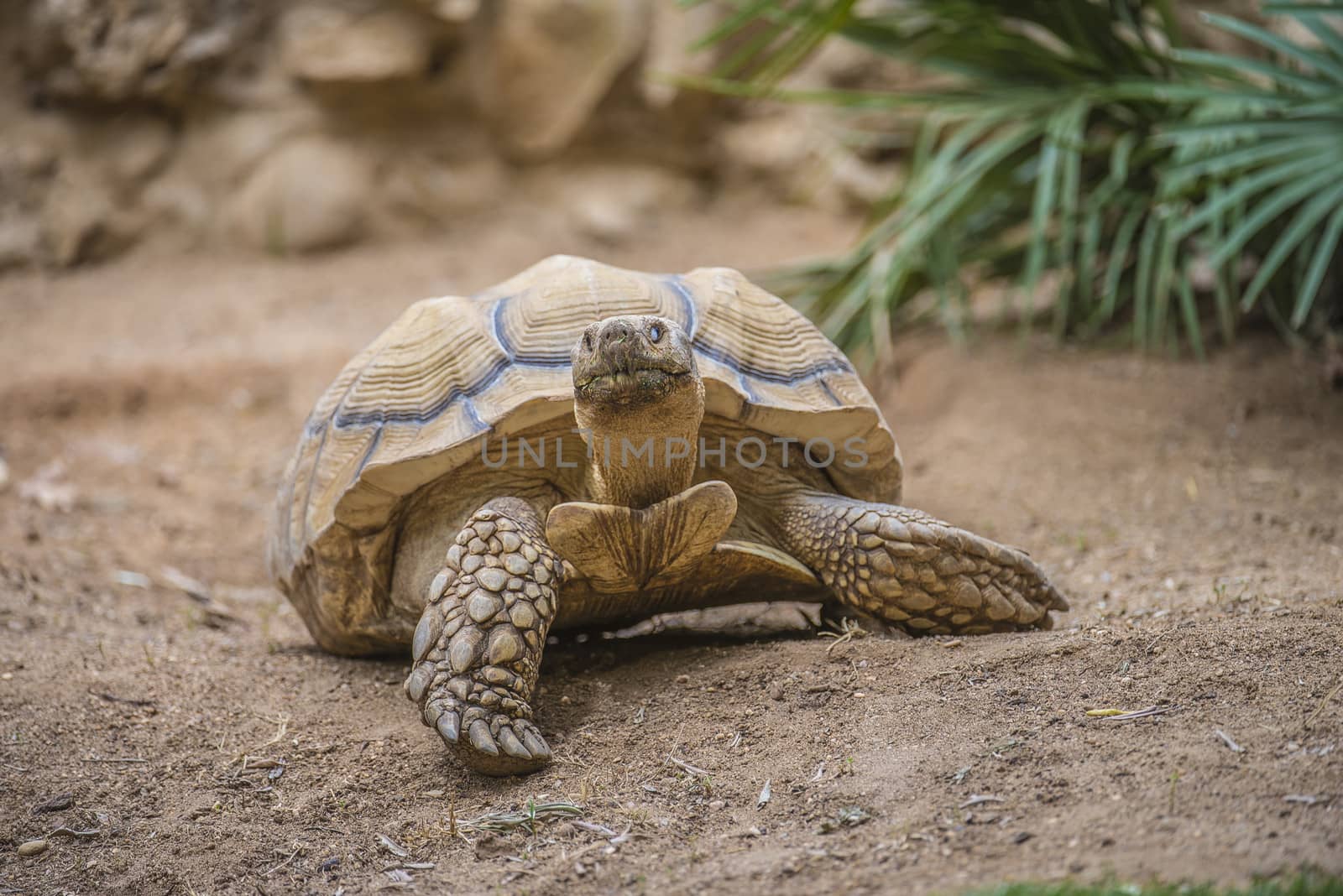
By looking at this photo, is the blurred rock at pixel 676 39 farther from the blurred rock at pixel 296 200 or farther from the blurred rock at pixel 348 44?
the blurred rock at pixel 296 200

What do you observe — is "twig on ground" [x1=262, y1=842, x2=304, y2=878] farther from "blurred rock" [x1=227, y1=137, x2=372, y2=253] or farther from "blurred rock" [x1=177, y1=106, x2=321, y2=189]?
"blurred rock" [x1=177, y1=106, x2=321, y2=189]

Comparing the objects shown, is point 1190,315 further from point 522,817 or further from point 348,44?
point 348,44

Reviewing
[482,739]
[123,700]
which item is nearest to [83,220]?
[123,700]

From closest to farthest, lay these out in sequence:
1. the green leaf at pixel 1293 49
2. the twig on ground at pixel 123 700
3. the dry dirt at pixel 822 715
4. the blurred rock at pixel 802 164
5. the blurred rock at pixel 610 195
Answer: the dry dirt at pixel 822 715
the twig on ground at pixel 123 700
the green leaf at pixel 1293 49
the blurred rock at pixel 610 195
the blurred rock at pixel 802 164

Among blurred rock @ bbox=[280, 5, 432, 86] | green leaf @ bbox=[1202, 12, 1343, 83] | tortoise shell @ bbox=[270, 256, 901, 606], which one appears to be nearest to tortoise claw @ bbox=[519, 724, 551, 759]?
tortoise shell @ bbox=[270, 256, 901, 606]

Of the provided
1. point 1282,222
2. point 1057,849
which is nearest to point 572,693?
point 1057,849

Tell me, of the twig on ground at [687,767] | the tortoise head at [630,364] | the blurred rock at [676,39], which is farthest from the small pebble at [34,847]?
the blurred rock at [676,39]

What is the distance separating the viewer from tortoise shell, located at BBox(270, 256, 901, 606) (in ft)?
8.86

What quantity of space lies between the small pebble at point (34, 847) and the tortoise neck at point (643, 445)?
128 centimetres

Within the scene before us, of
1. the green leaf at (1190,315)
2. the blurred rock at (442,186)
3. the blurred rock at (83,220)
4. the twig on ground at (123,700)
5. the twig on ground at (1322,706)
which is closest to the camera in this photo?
the twig on ground at (1322,706)

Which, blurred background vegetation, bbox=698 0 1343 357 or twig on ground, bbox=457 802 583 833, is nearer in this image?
twig on ground, bbox=457 802 583 833

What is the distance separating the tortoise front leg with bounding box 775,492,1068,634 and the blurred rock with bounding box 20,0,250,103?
22.1 ft

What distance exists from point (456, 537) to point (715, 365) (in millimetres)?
720

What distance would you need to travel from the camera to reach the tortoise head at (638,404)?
7.61 ft
